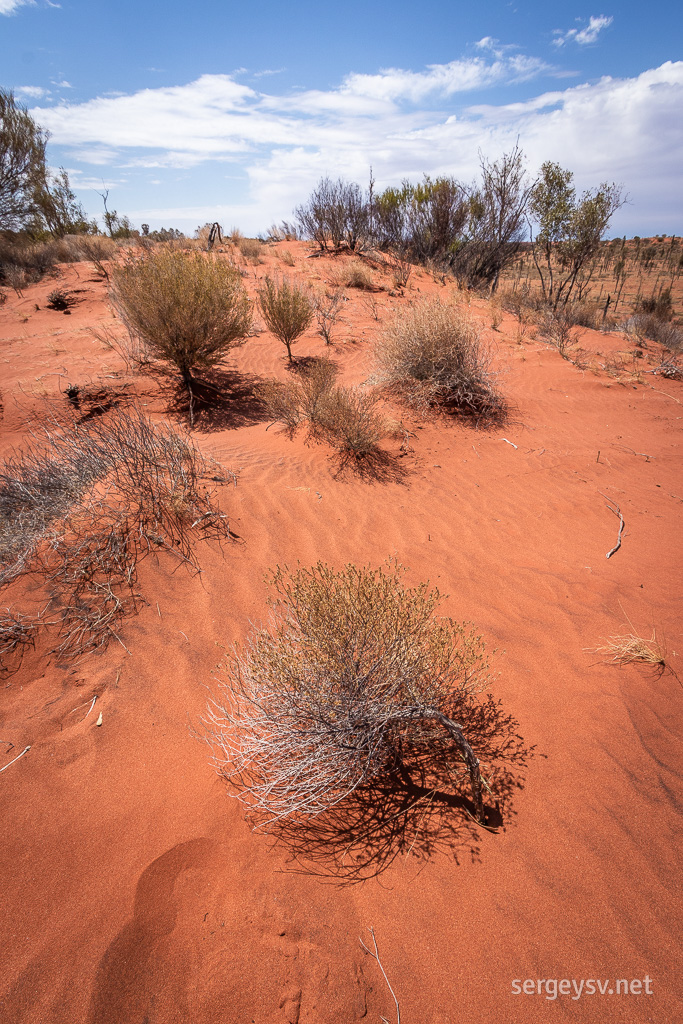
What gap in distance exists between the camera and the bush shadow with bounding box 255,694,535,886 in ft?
5.64

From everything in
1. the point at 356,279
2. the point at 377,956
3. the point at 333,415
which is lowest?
the point at 377,956

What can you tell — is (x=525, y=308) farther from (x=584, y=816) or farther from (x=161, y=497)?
(x=584, y=816)

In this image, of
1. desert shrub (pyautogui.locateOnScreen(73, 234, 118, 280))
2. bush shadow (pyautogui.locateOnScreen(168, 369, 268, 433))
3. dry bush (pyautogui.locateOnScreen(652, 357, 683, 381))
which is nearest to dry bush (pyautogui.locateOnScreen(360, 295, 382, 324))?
bush shadow (pyautogui.locateOnScreen(168, 369, 268, 433))

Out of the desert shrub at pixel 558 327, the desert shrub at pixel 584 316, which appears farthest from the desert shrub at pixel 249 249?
the desert shrub at pixel 584 316

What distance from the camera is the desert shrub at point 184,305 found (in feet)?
18.9

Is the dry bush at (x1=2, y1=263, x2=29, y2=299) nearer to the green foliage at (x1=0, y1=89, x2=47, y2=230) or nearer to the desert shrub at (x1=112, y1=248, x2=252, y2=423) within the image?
the green foliage at (x1=0, y1=89, x2=47, y2=230)

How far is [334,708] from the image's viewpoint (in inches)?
71.2

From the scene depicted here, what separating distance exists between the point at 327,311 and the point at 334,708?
10.0 meters

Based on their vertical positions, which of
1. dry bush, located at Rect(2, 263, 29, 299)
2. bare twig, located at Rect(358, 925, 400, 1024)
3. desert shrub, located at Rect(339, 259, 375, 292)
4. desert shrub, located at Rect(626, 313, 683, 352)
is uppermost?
dry bush, located at Rect(2, 263, 29, 299)

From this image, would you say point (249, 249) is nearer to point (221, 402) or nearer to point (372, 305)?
point (372, 305)

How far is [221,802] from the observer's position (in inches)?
75.0

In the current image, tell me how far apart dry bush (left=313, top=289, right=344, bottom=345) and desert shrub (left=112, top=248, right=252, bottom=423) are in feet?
9.25

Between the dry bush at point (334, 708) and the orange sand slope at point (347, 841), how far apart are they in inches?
6.6

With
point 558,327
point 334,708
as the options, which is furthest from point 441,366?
point 558,327
